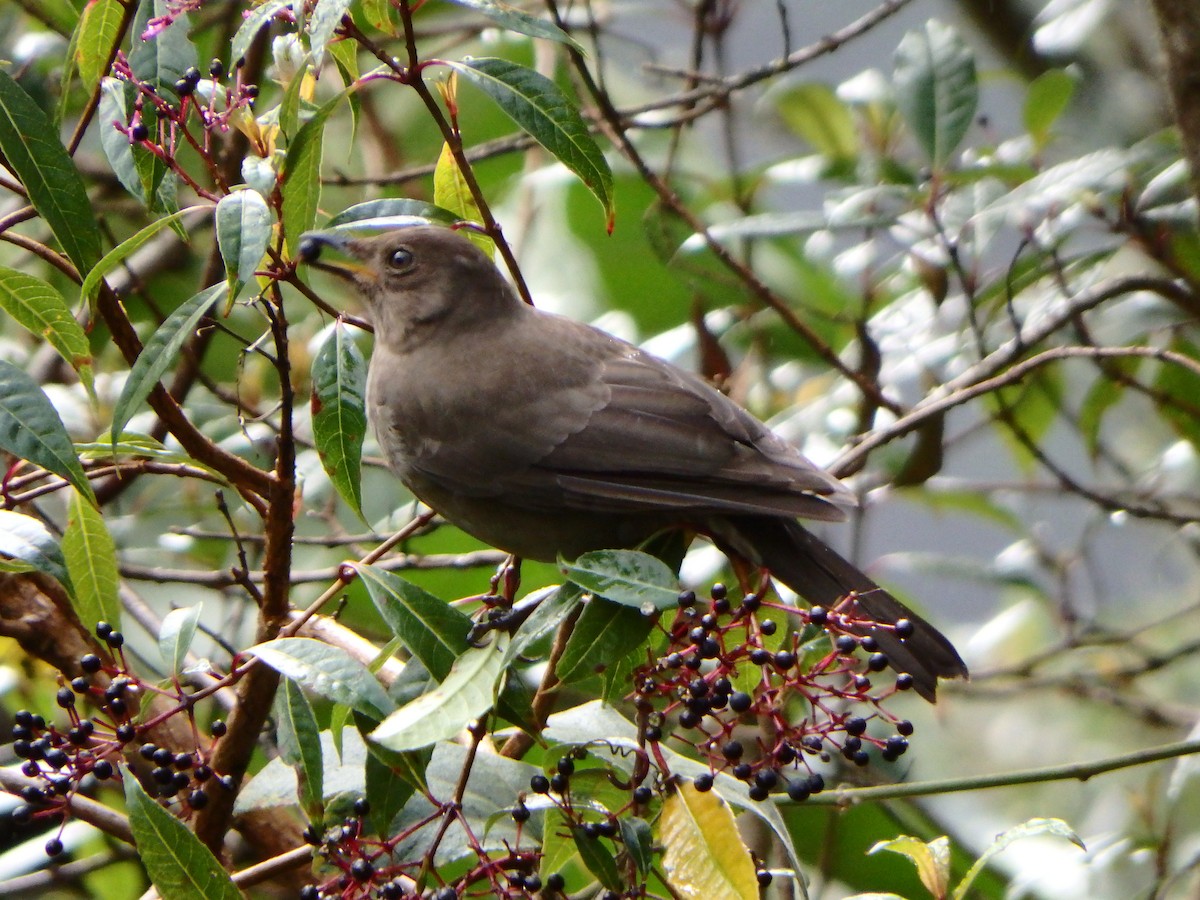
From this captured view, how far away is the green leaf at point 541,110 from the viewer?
94.5 inches

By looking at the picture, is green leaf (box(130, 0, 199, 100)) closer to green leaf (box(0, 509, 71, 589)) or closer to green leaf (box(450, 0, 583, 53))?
green leaf (box(450, 0, 583, 53))

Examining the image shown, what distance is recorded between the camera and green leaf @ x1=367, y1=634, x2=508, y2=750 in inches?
73.9

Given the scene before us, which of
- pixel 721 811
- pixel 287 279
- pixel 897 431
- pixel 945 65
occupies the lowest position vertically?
pixel 721 811

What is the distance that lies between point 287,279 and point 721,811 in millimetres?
1089

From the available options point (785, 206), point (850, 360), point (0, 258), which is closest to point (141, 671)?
Answer: point (0, 258)

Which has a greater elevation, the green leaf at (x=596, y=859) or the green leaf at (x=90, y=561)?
the green leaf at (x=90, y=561)

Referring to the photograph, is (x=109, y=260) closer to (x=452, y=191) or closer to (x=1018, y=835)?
(x=452, y=191)

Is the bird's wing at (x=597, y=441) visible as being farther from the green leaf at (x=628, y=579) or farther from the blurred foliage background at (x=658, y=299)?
the green leaf at (x=628, y=579)

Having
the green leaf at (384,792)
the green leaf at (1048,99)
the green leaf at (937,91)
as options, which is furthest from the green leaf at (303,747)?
the green leaf at (1048,99)

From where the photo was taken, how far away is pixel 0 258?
5.38 meters

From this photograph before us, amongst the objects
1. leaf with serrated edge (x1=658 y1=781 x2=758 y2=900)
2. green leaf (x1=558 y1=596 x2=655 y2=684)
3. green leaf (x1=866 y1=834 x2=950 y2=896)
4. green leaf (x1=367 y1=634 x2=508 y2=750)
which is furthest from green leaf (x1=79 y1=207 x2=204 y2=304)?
green leaf (x1=866 y1=834 x2=950 y2=896)

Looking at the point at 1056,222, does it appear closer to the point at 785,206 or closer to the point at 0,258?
the point at 785,206

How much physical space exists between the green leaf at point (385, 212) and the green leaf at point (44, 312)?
464mm

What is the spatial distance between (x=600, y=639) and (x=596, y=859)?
0.39 metres
